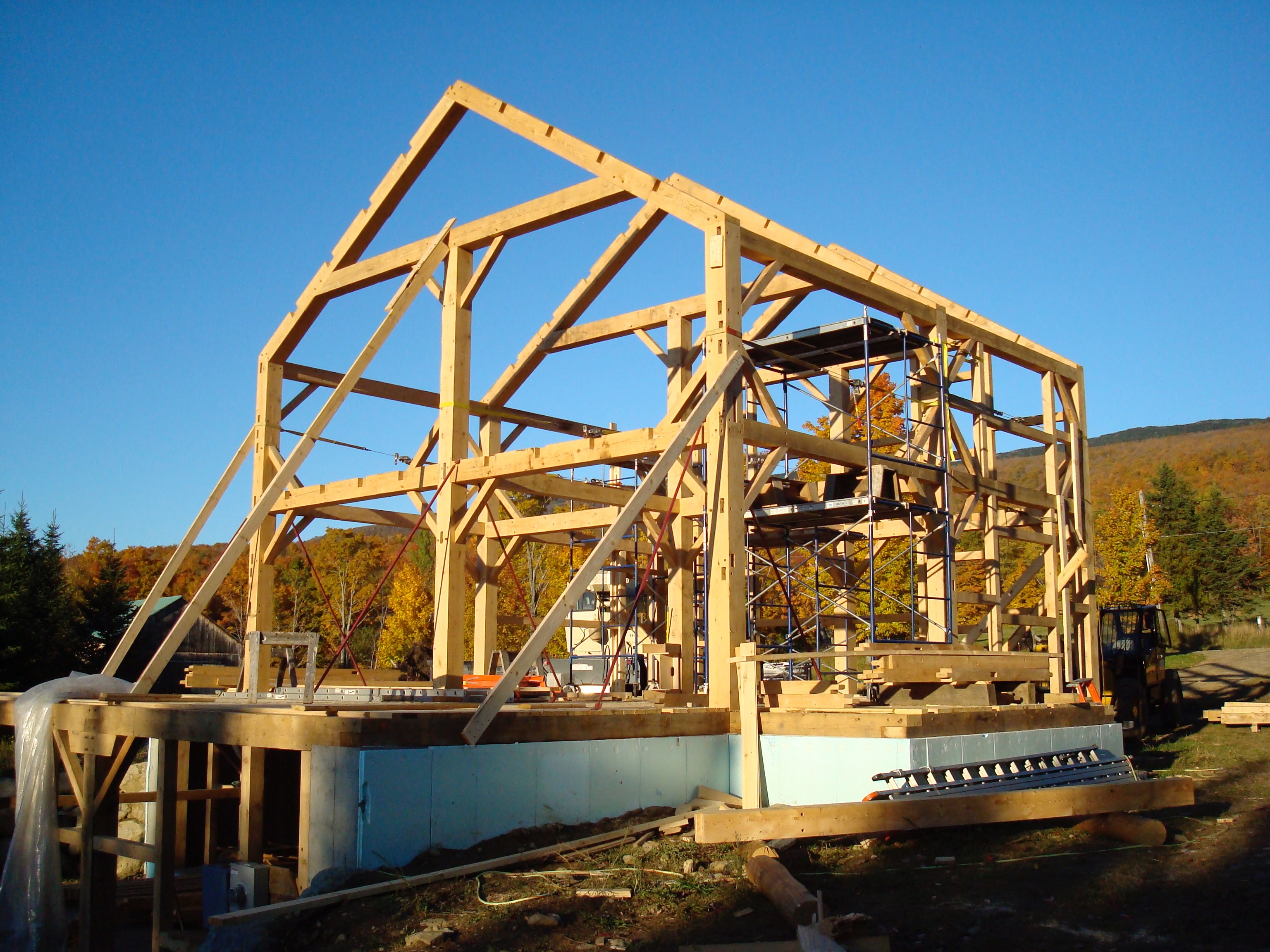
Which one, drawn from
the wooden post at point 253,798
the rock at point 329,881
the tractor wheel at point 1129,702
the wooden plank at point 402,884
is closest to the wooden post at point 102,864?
the wooden post at point 253,798

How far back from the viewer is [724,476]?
11.0 meters

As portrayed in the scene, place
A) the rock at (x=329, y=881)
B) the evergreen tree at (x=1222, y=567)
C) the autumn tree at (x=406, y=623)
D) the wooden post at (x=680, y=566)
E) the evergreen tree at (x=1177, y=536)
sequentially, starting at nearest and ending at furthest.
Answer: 1. the rock at (x=329, y=881)
2. the wooden post at (x=680, y=566)
3. the autumn tree at (x=406, y=623)
4. the evergreen tree at (x=1177, y=536)
5. the evergreen tree at (x=1222, y=567)

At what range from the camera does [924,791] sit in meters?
9.72

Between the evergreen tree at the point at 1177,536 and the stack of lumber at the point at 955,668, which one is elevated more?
the evergreen tree at the point at 1177,536

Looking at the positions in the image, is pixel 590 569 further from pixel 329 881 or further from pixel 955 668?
pixel 955 668

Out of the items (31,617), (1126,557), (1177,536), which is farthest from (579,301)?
(1177,536)

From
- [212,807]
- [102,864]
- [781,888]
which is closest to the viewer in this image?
[781,888]

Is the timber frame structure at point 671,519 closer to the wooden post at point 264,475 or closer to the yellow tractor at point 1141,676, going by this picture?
the wooden post at point 264,475

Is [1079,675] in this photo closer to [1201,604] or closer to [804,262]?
[804,262]

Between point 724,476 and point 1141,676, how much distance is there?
522 inches

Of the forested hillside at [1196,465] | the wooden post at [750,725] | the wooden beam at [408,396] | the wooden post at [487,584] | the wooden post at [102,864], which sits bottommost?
the wooden post at [102,864]

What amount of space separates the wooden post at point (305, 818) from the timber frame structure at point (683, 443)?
1.42 metres

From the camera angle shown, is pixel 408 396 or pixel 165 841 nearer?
pixel 165 841

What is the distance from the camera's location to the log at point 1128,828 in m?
9.03
